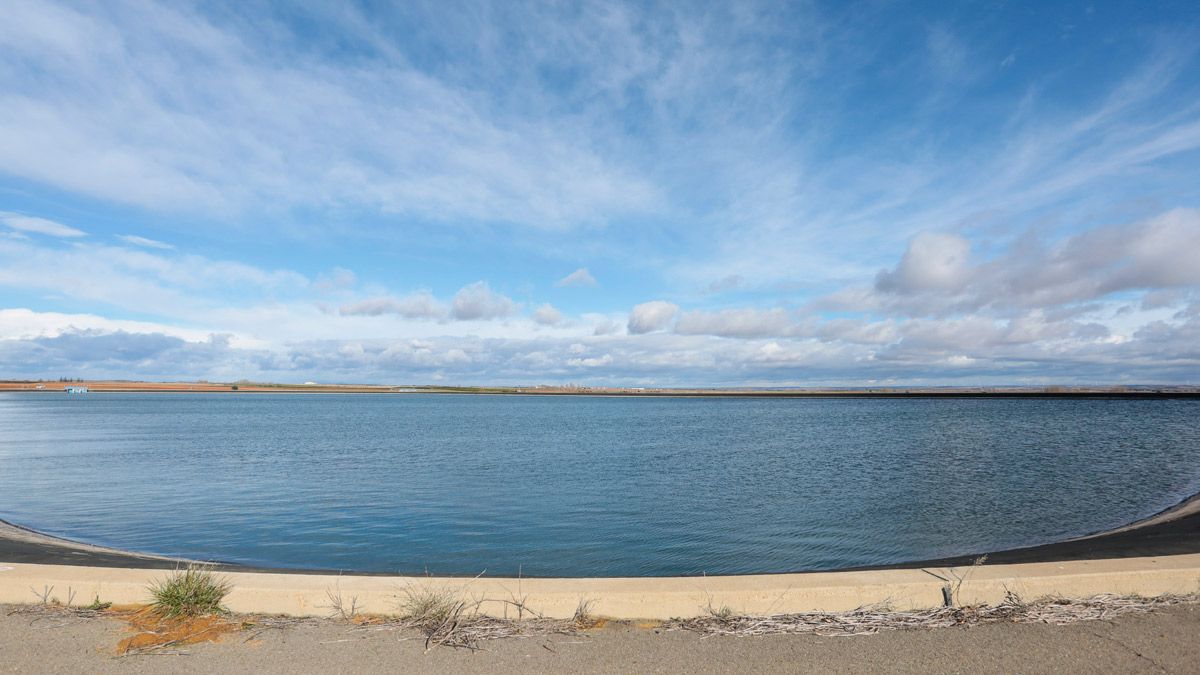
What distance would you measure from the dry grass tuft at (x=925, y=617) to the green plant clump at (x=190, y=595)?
15.4 feet

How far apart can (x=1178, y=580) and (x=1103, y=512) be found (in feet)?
44.5

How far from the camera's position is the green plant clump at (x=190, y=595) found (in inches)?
263

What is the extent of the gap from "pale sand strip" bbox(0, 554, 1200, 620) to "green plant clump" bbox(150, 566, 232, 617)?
0.17 m

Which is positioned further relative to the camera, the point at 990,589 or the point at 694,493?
the point at 694,493

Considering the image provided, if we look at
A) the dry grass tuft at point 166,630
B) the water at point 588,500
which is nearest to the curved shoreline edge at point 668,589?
the dry grass tuft at point 166,630

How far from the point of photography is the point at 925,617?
650cm

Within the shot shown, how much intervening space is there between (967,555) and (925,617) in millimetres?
8226

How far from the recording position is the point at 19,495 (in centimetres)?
2198

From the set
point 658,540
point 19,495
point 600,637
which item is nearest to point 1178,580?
point 600,637

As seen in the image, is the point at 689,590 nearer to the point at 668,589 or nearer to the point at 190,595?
the point at 668,589

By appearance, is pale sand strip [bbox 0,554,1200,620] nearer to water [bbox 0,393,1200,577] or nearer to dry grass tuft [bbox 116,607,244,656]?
dry grass tuft [bbox 116,607,244,656]

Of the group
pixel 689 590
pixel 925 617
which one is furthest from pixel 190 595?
pixel 925 617

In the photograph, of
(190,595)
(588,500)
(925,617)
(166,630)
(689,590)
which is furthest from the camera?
(588,500)

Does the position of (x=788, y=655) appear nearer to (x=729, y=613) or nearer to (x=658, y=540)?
(x=729, y=613)
